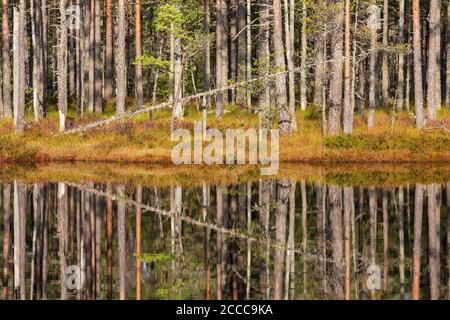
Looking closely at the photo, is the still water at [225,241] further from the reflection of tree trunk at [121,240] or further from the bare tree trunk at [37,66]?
the bare tree trunk at [37,66]

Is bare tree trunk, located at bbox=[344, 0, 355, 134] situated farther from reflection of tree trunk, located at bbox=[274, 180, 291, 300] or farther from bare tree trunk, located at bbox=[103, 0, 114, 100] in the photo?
bare tree trunk, located at bbox=[103, 0, 114, 100]

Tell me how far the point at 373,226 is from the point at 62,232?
667 centimetres

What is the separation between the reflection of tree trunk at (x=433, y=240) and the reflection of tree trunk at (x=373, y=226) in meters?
0.91

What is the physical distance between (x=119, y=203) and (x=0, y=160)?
47.9 feet

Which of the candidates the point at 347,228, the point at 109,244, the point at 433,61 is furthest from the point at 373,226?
the point at 433,61

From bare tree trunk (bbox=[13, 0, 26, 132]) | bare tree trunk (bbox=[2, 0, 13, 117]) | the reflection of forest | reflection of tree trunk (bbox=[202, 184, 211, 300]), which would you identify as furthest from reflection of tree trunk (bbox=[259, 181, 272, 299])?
bare tree trunk (bbox=[2, 0, 13, 117])

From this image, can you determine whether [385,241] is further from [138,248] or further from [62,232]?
[62,232]

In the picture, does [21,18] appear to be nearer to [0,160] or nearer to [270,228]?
[0,160]

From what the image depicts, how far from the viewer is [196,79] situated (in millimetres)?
59875

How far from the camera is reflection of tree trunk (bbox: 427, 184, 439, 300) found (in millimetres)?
12309

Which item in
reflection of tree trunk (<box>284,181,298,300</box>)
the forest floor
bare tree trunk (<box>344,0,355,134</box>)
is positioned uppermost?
bare tree trunk (<box>344,0,355,134</box>)

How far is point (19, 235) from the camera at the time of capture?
17172 millimetres

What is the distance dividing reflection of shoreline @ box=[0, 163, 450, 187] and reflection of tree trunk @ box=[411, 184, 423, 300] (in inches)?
112
